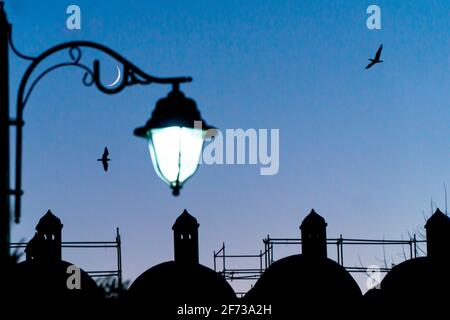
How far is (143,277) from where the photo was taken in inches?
1908

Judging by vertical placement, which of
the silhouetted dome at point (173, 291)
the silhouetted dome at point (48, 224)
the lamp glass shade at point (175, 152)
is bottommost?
the silhouetted dome at point (173, 291)

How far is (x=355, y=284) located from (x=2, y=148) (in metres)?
40.5

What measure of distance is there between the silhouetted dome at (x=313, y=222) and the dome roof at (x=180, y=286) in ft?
19.0

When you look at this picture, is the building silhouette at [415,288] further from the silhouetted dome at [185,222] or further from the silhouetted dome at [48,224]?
the silhouetted dome at [48,224]

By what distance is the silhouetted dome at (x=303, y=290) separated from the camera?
45.2m

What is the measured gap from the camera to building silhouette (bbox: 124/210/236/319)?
47.1 meters

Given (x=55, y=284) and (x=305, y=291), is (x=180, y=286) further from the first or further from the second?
(x=55, y=284)

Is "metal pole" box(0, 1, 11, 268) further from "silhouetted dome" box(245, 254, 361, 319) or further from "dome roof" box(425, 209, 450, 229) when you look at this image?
"dome roof" box(425, 209, 450, 229)

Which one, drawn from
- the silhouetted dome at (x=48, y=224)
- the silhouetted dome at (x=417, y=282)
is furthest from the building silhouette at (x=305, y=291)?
the silhouetted dome at (x=48, y=224)

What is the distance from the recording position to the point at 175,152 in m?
6.55

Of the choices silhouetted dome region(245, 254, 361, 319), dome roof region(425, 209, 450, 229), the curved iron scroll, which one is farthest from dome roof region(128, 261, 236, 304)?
the curved iron scroll

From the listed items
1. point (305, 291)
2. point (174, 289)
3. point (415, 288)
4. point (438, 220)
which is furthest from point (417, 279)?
point (174, 289)
